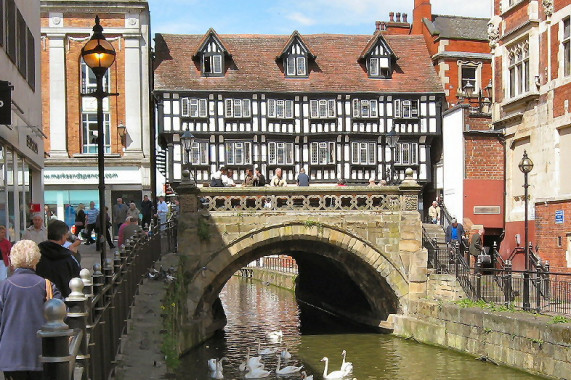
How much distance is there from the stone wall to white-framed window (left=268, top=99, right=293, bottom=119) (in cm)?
1430

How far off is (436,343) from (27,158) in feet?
37.7

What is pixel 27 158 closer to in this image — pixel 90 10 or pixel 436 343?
pixel 436 343

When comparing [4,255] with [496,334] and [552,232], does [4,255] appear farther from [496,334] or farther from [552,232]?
[552,232]

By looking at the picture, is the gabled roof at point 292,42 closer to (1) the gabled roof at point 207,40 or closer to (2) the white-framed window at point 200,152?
(1) the gabled roof at point 207,40

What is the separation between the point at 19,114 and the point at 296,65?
22176 millimetres

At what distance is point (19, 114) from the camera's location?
14.6 m

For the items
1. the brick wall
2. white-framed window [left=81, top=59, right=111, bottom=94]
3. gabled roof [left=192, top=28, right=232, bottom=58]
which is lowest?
the brick wall

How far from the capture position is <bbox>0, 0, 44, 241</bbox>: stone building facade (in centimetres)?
1282

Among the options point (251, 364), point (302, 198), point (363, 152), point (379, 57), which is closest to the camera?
point (251, 364)

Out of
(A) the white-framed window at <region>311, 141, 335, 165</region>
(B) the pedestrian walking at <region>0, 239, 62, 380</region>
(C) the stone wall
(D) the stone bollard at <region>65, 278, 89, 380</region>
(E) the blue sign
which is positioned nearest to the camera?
(D) the stone bollard at <region>65, 278, 89, 380</region>

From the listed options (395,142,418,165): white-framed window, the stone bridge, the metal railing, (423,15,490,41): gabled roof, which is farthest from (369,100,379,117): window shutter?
the metal railing

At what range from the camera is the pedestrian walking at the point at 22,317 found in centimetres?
528

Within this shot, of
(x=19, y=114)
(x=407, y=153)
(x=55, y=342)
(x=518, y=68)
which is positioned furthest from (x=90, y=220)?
(x=55, y=342)

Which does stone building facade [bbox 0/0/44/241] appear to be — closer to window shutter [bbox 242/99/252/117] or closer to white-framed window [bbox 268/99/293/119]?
window shutter [bbox 242/99/252/117]
